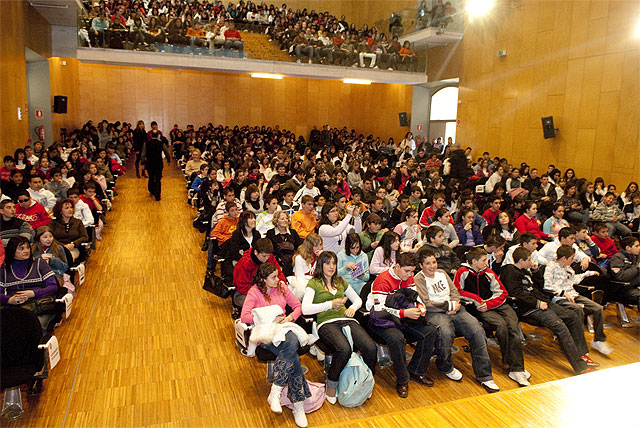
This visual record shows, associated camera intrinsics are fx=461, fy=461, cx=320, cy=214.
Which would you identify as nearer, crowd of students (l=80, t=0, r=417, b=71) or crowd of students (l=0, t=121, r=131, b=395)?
crowd of students (l=0, t=121, r=131, b=395)

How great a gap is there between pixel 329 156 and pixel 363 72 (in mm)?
3970

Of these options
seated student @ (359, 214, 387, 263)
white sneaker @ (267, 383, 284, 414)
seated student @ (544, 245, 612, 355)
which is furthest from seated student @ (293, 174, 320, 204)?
white sneaker @ (267, 383, 284, 414)

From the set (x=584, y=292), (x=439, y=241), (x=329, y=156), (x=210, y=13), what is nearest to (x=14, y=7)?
(x=210, y=13)

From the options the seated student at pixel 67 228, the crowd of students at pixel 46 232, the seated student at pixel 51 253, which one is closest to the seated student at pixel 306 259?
the crowd of students at pixel 46 232

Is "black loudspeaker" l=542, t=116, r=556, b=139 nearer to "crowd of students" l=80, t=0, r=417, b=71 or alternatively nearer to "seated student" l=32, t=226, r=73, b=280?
"crowd of students" l=80, t=0, r=417, b=71

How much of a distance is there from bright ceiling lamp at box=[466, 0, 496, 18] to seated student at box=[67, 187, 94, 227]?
13.4 meters

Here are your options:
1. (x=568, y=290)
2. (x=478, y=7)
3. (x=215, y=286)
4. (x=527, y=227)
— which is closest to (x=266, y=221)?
(x=215, y=286)

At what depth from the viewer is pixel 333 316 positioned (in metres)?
4.04

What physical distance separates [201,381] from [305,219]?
2923 millimetres

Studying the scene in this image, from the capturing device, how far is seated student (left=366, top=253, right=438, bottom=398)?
13.1 ft

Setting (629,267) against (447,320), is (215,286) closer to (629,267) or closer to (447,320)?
(447,320)

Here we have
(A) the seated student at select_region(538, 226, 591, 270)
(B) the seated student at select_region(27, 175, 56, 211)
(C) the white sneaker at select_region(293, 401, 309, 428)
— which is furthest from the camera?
(B) the seated student at select_region(27, 175, 56, 211)

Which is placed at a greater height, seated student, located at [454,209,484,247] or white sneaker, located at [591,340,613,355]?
seated student, located at [454,209,484,247]

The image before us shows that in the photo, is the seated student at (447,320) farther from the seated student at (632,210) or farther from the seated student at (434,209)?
the seated student at (632,210)
